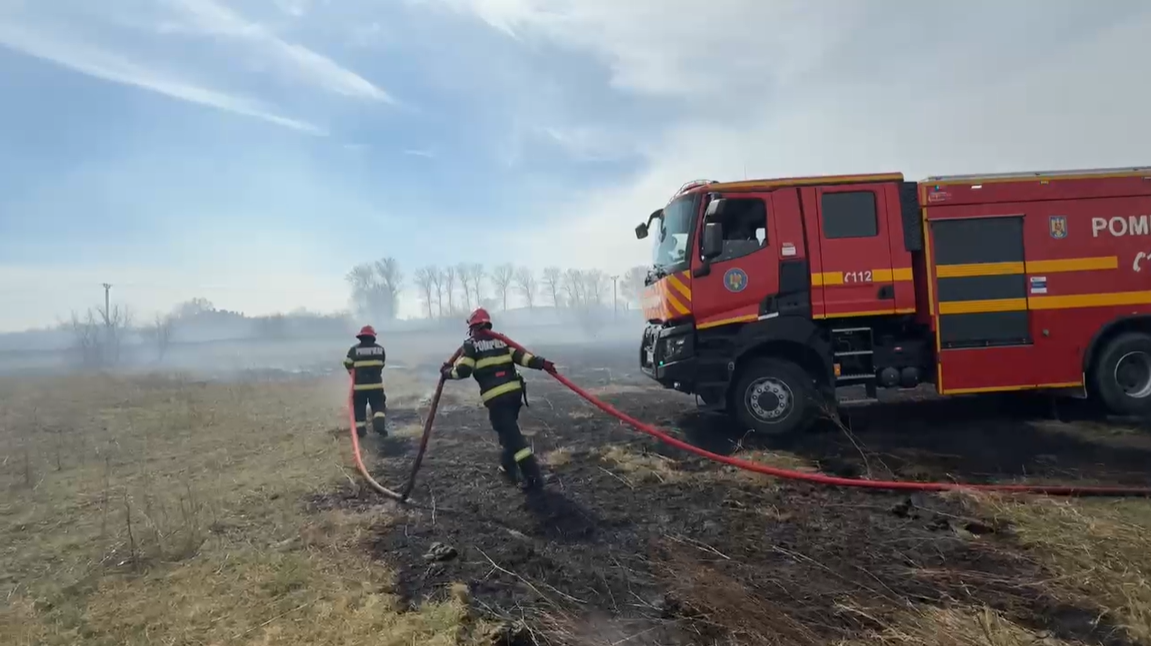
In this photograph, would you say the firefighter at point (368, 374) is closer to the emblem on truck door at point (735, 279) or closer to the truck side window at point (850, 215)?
the emblem on truck door at point (735, 279)

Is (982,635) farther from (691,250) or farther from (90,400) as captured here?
(90,400)

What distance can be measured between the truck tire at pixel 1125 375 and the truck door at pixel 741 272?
382cm

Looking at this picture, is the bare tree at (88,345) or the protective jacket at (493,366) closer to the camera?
the protective jacket at (493,366)

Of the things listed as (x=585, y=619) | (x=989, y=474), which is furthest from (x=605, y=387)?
(x=585, y=619)

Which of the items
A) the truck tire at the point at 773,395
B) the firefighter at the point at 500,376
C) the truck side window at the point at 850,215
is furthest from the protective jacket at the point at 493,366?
the truck side window at the point at 850,215

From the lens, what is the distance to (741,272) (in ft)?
22.5

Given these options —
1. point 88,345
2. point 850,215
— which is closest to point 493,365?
point 850,215

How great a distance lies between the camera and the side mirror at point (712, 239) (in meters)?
6.70

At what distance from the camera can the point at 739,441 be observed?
6.60 metres

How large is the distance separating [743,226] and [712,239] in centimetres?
58

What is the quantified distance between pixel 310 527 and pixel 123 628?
151cm

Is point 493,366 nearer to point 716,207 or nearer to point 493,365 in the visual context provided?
point 493,365

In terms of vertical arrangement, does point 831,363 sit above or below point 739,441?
above

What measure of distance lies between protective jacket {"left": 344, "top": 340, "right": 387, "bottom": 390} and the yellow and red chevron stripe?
14.1ft
